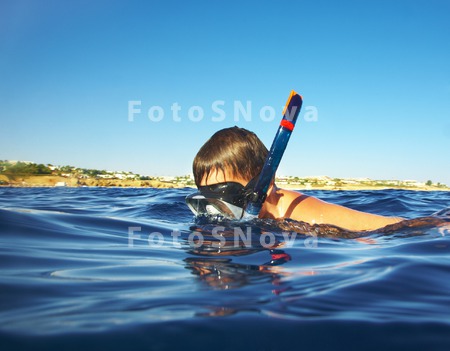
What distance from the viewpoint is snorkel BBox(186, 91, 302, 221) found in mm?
3287

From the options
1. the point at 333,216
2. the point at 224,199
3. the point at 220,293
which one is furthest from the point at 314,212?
the point at 220,293

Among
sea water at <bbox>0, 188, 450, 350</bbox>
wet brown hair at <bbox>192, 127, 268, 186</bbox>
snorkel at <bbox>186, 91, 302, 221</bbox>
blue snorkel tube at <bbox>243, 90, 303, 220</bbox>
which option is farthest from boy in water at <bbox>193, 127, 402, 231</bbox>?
sea water at <bbox>0, 188, 450, 350</bbox>

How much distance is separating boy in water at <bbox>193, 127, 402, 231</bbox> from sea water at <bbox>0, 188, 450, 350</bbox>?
0.71 meters

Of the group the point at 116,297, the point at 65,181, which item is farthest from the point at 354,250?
the point at 65,181

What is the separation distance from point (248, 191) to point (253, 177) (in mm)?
363

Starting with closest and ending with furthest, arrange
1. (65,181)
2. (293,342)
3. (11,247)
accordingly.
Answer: (293,342) → (11,247) → (65,181)

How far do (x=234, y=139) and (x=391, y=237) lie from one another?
1718 millimetres

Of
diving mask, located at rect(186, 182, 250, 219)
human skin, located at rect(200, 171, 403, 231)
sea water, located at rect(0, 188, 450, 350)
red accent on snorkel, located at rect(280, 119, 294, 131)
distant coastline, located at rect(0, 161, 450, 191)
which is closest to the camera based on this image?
sea water, located at rect(0, 188, 450, 350)

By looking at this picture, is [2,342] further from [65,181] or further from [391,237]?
[65,181]

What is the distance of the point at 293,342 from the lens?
111 cm

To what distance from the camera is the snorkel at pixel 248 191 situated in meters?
3.29

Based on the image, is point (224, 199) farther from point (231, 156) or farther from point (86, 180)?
point (86, 180)

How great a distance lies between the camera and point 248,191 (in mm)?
3617

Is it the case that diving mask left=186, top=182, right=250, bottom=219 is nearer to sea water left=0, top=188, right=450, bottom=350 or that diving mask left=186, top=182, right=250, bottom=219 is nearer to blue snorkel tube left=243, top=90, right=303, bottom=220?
blue snorkel tube left=243, top=90, right=303, bottom=220
